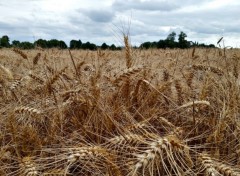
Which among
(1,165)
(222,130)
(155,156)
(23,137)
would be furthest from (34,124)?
(222,130)

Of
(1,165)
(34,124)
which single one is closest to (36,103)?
(34,124)

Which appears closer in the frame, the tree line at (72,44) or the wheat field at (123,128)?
the wheat field at (123,128)

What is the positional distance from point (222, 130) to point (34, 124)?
987 millimetres

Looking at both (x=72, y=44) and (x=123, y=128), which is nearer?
(x=123, y=128)

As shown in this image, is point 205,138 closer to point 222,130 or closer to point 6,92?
point 222,130

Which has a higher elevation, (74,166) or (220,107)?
(220,107)

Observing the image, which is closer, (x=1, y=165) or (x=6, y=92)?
(x=1, y=165)

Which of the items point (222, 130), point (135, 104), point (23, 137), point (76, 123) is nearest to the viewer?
point (222, 130)

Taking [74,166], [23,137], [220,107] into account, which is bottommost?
[74,166]

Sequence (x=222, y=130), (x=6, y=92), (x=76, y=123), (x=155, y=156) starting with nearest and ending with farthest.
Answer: (x=155, y=156) → (x=222, y=130) → (x=76, y=123) → (x=6, y=92)

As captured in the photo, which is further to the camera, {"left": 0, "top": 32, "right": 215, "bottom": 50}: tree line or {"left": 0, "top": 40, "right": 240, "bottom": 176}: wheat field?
{"left": 0, "top": 32, "right": 215, "bottom": 50}: tree line

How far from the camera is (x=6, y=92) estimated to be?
230 centimetres

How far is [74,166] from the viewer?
1.61m

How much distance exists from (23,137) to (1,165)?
161 mm
